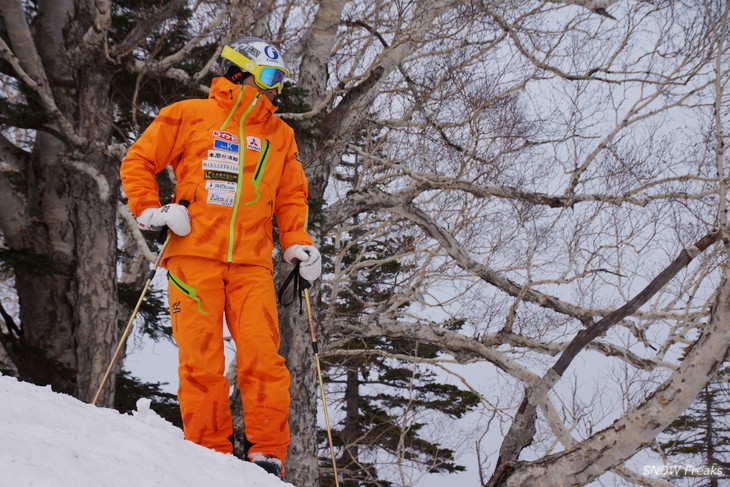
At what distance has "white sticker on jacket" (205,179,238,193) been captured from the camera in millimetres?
3680

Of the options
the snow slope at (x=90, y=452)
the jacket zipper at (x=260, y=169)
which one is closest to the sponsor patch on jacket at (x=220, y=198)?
the jacket zipper at (x=260, y=169)

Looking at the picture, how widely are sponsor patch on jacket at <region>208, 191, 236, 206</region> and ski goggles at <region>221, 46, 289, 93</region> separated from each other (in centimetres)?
69

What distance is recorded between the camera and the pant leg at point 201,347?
347 cm

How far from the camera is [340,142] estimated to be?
22.1ft

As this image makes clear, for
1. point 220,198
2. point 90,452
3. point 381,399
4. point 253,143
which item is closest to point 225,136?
point 253,143

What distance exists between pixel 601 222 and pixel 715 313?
548 centimetres

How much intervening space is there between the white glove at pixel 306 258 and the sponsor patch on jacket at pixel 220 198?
0.47m

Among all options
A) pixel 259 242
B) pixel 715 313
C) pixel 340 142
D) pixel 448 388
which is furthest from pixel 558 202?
pixel 448 388

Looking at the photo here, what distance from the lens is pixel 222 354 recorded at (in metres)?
3.61

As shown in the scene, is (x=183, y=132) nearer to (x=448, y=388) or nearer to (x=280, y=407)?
(x=280, y=407)

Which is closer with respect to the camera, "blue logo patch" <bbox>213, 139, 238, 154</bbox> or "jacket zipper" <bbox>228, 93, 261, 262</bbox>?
"jacket zipper" <bbox>228, 93, 261, 262</bbox>

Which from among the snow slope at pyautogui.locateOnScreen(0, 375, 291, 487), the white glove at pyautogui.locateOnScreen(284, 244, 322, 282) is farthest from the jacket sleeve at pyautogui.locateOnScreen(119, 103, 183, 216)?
the snow slope at pyautogui.locateOnScreen(0, 375, 291, 487)

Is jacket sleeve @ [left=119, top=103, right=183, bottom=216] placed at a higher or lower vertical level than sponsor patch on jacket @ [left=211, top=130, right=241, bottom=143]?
lower

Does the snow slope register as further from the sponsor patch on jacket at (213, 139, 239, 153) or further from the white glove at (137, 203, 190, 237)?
the sponsor patch on jacket at (213, 139, 239, 153)
